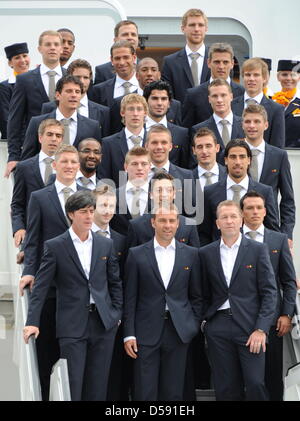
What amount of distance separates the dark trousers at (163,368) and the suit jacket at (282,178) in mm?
1533

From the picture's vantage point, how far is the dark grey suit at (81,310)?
356 inches

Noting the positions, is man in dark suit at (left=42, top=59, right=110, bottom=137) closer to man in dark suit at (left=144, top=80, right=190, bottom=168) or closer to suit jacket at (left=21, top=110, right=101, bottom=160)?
suit jacket at (left=21, top=110, right=101, bottom=160)

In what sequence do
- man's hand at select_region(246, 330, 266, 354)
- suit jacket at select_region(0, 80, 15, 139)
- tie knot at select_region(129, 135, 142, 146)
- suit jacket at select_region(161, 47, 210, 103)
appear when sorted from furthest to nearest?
suit jacket at select_region(0, 80, 15, 139)
suit jacket at select_region(161, 47, 210, 103)
tie knot at select_region(129, 135, 142, 146)
man's hand at select_region(246, 330, 266, 354)

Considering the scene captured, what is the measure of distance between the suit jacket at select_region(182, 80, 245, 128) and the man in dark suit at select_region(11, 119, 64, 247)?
1451mm

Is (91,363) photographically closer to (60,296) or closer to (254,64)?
(60,296)

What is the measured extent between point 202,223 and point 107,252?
1.03 meters

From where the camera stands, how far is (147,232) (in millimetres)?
9547

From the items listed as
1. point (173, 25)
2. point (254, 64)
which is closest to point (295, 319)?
point (254, 64)

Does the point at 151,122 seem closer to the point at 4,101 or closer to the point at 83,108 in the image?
the point at 83,108

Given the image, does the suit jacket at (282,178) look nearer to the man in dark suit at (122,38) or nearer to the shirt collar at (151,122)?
the shirt collar at (151,122)

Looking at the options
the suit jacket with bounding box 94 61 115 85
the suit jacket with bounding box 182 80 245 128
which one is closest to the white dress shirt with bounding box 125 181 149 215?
the suit jacket with bounding box 182 80 245 128

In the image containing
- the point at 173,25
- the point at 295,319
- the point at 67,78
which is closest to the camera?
the point at 295,319

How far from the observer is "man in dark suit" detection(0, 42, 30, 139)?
1185cm

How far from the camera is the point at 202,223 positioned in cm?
987
